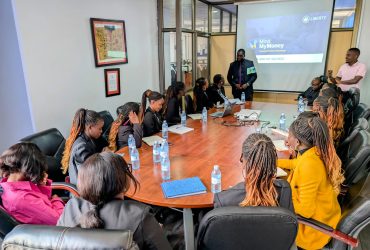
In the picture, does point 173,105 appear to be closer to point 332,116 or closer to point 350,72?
point 332,116

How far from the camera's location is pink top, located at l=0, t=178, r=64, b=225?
1.50 metres

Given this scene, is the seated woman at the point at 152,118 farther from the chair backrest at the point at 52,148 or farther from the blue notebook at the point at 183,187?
the blue notebook at the point at 183,187

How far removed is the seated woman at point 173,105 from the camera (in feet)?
12.5

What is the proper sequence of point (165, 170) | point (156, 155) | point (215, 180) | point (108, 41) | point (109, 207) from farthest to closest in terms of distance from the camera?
1. point (108, 41)
2. point (156, 155)
3. point (165, 170)
4. point (215, 180)
5. point (109, 207)

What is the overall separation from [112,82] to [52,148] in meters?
1.82

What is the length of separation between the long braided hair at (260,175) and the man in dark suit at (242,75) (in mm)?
4377

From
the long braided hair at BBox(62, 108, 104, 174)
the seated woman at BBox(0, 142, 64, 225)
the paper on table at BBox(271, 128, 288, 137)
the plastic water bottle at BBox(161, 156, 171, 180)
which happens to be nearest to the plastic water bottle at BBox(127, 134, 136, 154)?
the long braided hair at BBox(62, 108, 104, 174)

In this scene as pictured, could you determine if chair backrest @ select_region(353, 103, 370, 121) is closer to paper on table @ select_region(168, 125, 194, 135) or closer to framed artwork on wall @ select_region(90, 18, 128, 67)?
paper on table @ select_region(168, 125, 194, 135)

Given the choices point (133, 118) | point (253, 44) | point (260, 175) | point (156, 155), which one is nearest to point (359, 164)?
point (260, 175)

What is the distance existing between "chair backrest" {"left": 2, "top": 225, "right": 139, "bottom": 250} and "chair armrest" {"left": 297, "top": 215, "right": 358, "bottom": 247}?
1045 millimetres

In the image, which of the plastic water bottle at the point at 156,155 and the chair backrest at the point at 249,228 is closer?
the chair backrest at the point at 249,228

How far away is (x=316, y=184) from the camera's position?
5.10 ft

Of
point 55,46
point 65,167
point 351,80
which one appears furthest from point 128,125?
point 351,80

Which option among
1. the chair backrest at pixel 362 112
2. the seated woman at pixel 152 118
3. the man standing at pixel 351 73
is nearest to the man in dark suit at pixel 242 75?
the man standing at pixel 351 73
